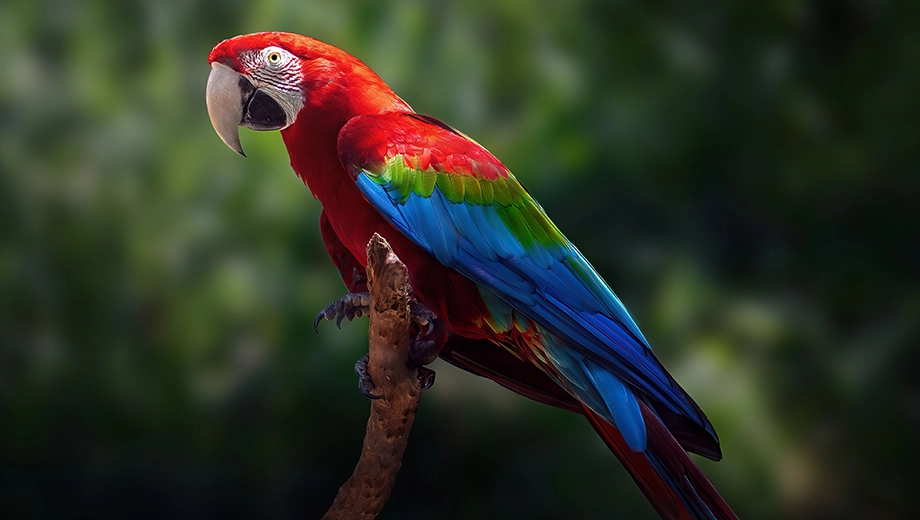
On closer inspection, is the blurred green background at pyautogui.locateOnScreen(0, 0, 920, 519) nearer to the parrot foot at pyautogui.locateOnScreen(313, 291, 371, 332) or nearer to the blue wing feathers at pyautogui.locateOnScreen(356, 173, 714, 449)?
the parrot foot at pyautogui.locateOnScreen(313, 291, 371, 332)

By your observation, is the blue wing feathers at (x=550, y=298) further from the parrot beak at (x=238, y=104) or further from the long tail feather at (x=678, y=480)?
the parrot beak at (x=238, y=104)

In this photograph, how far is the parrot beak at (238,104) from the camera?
1.27m

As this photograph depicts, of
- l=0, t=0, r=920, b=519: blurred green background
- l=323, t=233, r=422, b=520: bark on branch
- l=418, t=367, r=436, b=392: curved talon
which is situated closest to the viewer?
l=323, t=233, r=422, b=520: bark on branch

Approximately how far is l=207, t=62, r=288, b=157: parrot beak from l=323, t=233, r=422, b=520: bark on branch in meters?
0.32

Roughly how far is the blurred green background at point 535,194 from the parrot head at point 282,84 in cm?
72

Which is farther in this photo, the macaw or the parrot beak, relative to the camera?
the parrot beak

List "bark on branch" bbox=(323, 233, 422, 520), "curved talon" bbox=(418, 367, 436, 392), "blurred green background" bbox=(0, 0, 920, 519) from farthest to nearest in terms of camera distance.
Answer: "blurred green background" bbox=(0, 0, 920, 519) → "curved talon" bbox=(418, 367, 436, 392) → "bark on branch" bbox=(323, 233, 422, 520)

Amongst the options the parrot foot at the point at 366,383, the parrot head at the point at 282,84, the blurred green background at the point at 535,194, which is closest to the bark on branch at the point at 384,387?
the parrot foot at the point at 366,383

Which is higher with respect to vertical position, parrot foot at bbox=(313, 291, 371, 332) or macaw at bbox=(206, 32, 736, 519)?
macaw at bbox=(206, 32, 736, 519)

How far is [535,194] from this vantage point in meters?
1.99

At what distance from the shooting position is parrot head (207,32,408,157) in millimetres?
1254

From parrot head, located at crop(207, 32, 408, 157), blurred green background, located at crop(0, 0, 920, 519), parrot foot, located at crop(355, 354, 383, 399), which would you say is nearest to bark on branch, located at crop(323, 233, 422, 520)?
parrot foot, located at crop(355, 354, 383, 399)

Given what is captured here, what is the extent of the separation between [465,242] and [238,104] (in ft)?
1.42

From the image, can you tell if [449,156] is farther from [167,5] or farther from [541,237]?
[167,5]
